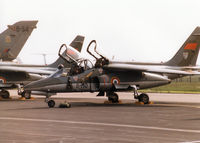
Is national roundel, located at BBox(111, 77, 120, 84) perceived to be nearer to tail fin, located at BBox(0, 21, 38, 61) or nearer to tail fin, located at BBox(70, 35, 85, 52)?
tail fin, located at BBox(70, 35, 85, 52)

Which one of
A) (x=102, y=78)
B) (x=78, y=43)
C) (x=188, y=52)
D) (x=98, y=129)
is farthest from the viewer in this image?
(x=78, y=43)

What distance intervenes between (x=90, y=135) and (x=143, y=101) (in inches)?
530

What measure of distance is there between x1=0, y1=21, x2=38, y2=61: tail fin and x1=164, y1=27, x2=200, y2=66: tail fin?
14.4m

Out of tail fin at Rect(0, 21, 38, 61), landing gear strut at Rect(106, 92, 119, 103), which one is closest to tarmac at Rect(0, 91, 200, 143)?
landing gear strut at Rect(106, 92, 119, 103)

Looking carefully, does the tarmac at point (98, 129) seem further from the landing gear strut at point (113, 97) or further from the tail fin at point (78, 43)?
the tail fin at point (78, 43)

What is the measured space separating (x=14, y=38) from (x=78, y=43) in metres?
5.51

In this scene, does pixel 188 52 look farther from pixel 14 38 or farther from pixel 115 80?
pixel 14 38

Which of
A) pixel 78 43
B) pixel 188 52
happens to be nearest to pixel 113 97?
pixel 188 52

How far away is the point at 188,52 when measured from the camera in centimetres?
2897

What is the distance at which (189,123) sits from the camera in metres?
14.7

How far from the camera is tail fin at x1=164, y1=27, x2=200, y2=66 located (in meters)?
28.8

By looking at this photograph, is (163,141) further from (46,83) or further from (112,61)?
(112,61)

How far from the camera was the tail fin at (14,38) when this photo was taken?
37.0 m

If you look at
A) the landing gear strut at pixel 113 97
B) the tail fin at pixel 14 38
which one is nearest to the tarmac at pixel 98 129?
the landing gear strut at pixel 113 97
